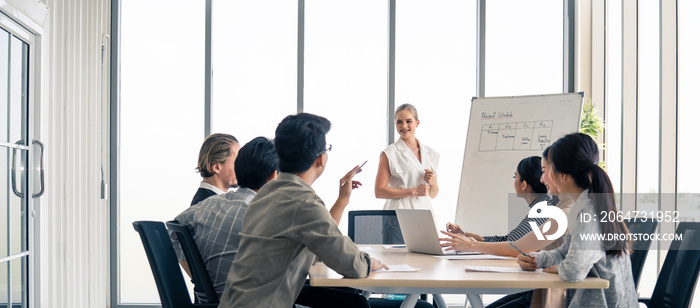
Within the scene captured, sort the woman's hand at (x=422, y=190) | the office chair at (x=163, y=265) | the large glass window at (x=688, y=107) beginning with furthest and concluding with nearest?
the woman's hand at (x=422, y=190), the large glass window at (x=688, y=107), the office chair at (x=163, y=265)

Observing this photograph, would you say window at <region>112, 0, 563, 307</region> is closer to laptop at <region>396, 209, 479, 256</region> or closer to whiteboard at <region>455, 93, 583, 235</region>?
whiteboard at <region>455, 93, 583, 235</region>

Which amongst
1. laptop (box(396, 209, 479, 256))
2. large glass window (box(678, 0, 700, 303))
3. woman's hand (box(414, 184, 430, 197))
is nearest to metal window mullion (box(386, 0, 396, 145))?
woman's hand (box(414, 184, 430, 197))

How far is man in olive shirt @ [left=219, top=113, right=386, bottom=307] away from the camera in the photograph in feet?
6.34

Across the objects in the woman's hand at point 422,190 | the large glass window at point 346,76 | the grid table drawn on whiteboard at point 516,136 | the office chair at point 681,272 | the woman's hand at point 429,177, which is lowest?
the office chair at point 681,272

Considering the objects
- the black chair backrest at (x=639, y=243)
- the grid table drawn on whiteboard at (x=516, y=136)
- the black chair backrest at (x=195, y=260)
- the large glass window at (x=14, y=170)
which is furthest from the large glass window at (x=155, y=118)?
the black chair backrest at (x=639, y=243)

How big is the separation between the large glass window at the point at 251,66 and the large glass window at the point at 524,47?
5.65ft

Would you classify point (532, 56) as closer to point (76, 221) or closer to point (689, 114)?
point (689, 114)

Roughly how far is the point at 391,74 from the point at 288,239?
3.67 meters

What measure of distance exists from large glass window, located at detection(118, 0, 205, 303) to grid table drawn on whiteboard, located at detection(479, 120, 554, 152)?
7.89 ft

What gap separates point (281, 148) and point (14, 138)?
84.4 inches

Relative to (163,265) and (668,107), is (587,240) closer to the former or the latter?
(163,265)

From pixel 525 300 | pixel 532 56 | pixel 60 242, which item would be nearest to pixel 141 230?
pixel 525 300

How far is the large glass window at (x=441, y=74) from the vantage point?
5.48m

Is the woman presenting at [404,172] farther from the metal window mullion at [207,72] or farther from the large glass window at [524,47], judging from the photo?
the metal window mullion at [207,72]
